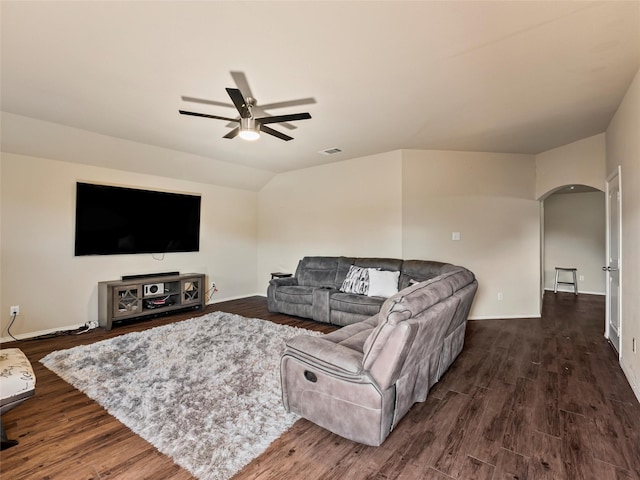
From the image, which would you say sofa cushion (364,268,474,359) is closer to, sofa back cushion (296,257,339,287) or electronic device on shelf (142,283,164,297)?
sofa back cushion (296,257,339,287)

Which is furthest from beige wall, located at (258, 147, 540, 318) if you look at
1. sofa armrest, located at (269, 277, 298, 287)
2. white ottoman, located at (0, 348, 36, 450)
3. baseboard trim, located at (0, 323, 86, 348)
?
baseboard trim, located at (0, 323, 86, 348)

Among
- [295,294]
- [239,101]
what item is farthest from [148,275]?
[239,101]

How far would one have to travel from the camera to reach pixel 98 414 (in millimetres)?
2201

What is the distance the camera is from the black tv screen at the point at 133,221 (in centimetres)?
438

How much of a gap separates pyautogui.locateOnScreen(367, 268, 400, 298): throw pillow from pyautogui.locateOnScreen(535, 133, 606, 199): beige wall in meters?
2.75

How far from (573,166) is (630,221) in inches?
77.4

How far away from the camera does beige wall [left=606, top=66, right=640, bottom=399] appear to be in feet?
8.34

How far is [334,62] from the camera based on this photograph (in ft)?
7.65

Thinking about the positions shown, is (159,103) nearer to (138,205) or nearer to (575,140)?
(138,205)

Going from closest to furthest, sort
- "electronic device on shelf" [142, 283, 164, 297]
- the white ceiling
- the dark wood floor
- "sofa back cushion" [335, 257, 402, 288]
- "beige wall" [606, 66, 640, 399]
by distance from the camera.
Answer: the dark wood floor
the white ceiling
"beige wall" [606, 66, 640, 399]
"sofa back cushion" [335, 257, 402, 288]
"electronic device on shelf" [142, 283, 164, 297]

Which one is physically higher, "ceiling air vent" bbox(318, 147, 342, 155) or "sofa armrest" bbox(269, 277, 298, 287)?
"ceiling air vent" bbox(318, 147, 342, 155)

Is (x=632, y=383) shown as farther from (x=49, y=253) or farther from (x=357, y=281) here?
(x=49, y=253)

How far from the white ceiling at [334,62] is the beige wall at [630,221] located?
21 centimetres

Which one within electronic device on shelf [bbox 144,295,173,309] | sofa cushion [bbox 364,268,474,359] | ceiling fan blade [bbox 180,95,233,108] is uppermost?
ceiling fan blade [bbox 180,95,233,108]
